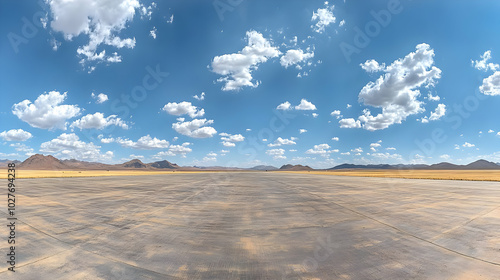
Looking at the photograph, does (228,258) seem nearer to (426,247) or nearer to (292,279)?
(292,279)

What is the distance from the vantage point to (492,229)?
23.4 feet

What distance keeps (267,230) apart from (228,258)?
238 cm

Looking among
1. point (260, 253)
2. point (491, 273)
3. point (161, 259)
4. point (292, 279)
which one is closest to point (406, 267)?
point (491, 273)

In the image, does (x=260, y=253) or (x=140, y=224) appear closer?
(x=260, y=253)

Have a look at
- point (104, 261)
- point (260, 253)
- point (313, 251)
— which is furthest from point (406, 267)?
point (104, 261)

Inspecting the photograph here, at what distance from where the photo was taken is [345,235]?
21.0ft

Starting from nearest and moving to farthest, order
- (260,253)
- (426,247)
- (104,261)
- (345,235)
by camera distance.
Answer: (104,261), (260,253), (426,247), (345,235)

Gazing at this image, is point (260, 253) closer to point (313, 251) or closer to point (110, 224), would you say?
point (313, 251)

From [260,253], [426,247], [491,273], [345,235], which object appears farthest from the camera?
[345,235]

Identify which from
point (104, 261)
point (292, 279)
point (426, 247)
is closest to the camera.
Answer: point (292, 279)

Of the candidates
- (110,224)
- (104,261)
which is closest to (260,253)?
(104,261)

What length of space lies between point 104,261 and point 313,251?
4491 mm

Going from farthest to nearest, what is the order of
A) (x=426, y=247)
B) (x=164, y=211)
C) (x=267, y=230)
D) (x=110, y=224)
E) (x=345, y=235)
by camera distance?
1. (x=164, y=211)
2. (x=110, y=224)
3. (x=267, y=230)
4. (x=345, y=235)
5. (x=426, y=247)

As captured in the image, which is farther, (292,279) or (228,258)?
(228,258)
